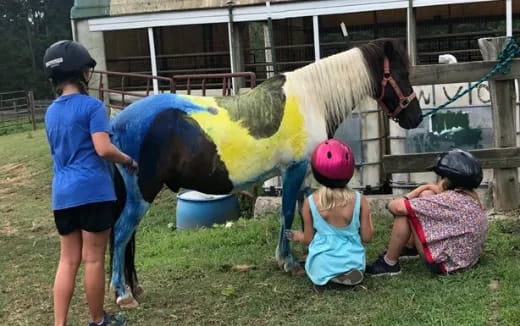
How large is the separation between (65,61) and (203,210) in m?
3.46

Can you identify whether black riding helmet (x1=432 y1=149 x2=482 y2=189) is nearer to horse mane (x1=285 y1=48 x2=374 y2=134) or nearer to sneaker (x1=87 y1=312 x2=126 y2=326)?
horse mane (x1=285 y1=48 x2=374 y2=134)

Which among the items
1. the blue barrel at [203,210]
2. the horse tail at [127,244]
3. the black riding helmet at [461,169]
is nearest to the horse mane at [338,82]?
the black riding helmet at [461,169]

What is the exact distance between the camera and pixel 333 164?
3.38m

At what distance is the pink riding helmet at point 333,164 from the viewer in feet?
11.1

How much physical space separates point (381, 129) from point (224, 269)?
3492mm

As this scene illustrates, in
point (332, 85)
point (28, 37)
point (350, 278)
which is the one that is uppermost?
point (28, 37)

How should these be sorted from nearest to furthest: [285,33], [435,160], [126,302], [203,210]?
1. [126,302]
2. [435,160]
3. [203,210]
4. [285,33]

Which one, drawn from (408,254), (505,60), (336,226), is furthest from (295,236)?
(505,60)

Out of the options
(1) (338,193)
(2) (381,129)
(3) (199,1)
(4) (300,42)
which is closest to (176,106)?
(1) (338,193)

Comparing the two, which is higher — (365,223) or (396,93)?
(396,93)

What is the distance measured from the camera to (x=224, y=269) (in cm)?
427

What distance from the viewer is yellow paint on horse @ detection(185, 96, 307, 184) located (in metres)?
3.71

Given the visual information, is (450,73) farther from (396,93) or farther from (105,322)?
(105,322)

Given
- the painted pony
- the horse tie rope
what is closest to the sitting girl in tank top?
the painted pony
